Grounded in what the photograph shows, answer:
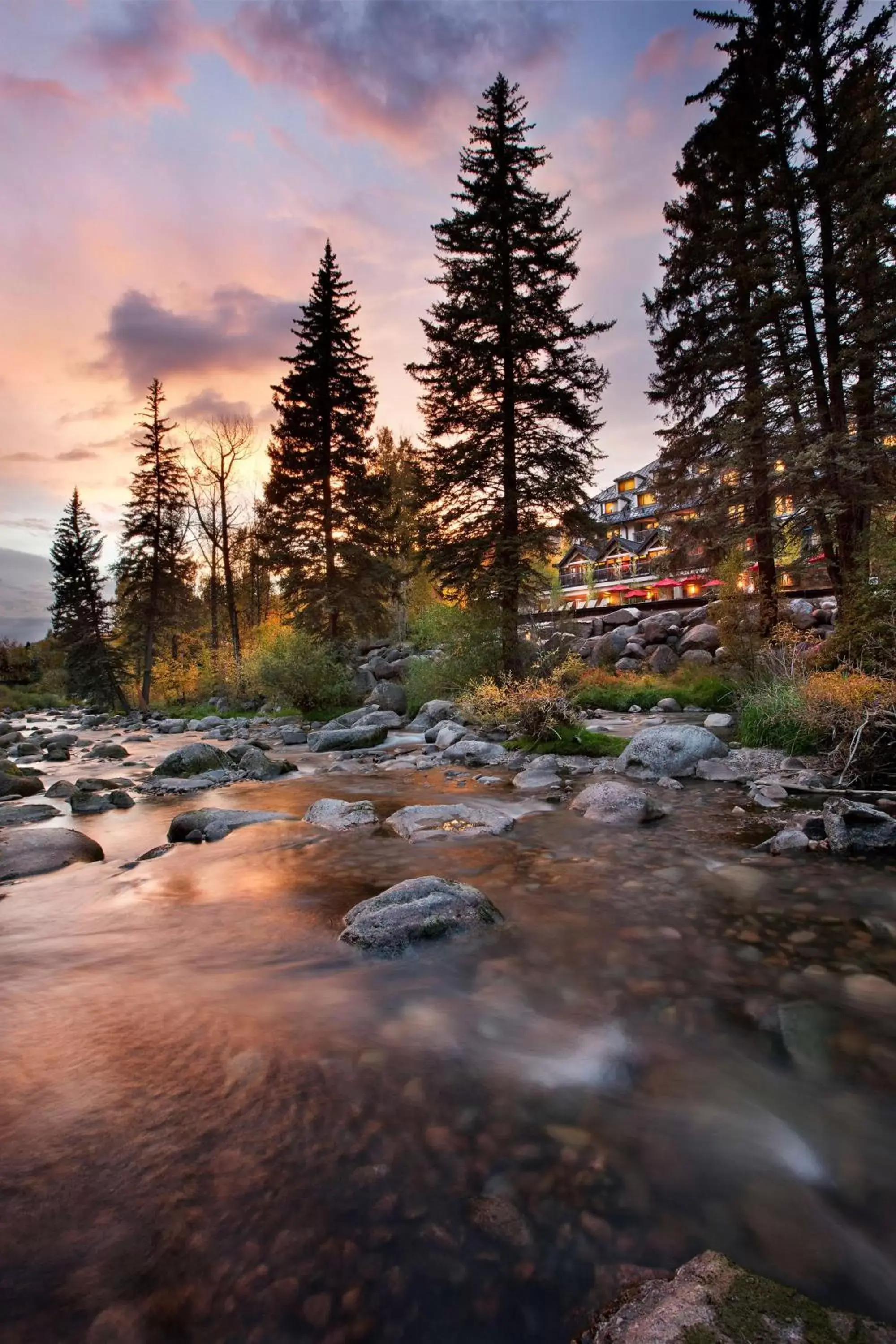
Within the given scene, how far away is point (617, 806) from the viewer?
6.87m

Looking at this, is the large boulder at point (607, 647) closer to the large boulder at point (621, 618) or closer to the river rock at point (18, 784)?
the large boulder at point (621, 618)

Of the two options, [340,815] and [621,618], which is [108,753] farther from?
[621,618]

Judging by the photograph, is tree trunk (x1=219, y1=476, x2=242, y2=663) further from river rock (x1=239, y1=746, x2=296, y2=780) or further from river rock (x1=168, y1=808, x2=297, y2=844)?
river rock (x1=168, y1=808, x2=297, y2=844)

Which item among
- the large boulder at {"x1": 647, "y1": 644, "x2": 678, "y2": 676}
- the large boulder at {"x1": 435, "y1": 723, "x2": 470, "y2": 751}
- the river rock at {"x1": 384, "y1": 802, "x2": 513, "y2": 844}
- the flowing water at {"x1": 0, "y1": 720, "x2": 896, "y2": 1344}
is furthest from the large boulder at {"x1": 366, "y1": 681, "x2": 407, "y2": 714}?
the flowing water at {"x1": 0, "y1": 720, "x2": 896, "y2": 1344}

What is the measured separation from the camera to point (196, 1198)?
6.51ft

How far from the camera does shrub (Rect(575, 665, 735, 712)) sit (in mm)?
15180

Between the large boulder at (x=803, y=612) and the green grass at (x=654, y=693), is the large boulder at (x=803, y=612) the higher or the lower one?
the higher one

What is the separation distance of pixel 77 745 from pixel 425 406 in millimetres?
14292

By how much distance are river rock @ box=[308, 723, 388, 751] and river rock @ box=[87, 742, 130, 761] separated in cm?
468

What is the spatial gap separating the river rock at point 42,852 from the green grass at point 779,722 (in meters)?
9.64

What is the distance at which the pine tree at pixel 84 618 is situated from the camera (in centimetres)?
2941

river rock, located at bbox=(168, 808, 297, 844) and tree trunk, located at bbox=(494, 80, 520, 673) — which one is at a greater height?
tree trunk, located at bbox=(494, 80, 520, 673)

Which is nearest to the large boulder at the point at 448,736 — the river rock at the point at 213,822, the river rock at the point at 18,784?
the river rock at the point at 213,822

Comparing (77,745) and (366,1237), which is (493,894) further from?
(77,745)
